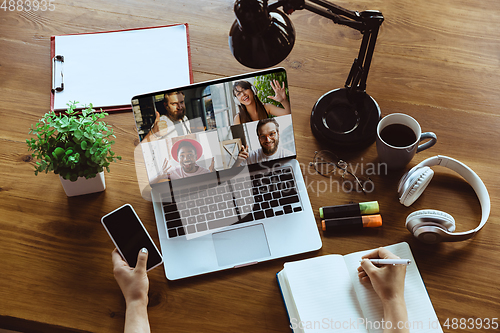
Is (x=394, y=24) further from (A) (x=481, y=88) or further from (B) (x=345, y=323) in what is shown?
(B) (x=345, y=323)

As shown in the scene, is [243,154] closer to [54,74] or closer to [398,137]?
[398,137]

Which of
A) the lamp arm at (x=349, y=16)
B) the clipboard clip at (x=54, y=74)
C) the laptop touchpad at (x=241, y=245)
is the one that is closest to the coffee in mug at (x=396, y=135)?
the lamp arm at (x=349, y=16)

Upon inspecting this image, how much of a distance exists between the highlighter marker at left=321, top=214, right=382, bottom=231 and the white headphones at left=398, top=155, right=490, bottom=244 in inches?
2.7

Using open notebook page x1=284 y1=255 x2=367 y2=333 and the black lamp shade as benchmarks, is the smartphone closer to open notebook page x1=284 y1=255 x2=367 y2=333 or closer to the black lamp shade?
open notebook page x1=284 y1=255 x2=367 y2=333

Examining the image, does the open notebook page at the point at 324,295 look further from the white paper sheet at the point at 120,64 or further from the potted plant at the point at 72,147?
the white paper sheet at the point at 120,64

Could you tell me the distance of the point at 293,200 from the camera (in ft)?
3.26

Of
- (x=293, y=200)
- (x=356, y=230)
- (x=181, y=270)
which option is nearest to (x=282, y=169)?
(x=293, y=200)

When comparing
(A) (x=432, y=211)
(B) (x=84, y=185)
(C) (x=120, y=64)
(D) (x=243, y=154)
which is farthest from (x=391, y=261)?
(C) (x=120, y=64)

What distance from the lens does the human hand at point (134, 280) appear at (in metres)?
0.87

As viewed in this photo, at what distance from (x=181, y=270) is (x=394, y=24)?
2.99 ft

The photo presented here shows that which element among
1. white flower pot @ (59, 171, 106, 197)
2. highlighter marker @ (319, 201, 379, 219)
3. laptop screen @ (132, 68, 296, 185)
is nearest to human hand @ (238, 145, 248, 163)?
laptop screen @ (132, 68, 296, 185)

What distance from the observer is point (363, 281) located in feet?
2.93

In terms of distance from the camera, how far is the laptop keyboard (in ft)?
3.18

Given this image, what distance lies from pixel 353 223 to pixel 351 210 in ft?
0.10
